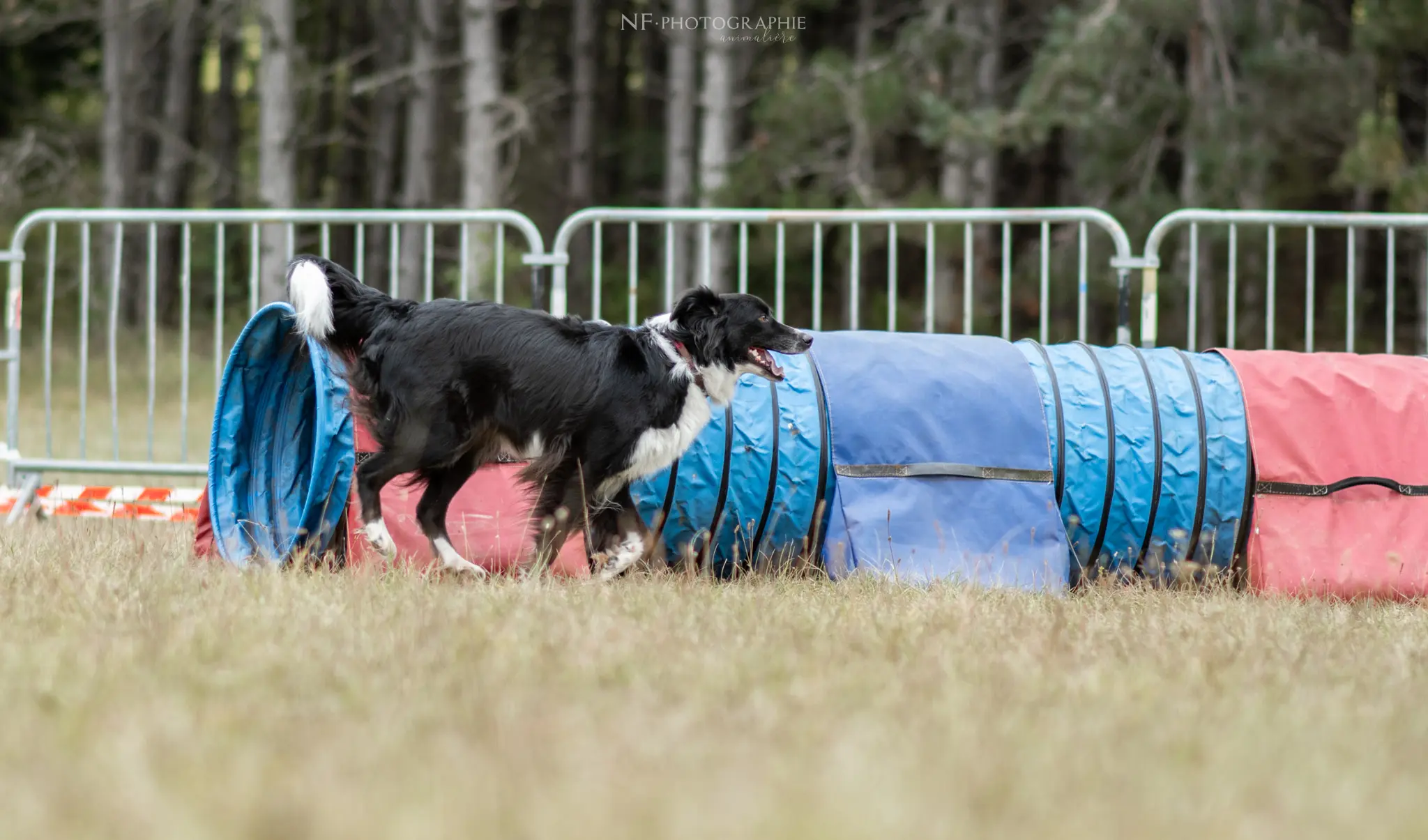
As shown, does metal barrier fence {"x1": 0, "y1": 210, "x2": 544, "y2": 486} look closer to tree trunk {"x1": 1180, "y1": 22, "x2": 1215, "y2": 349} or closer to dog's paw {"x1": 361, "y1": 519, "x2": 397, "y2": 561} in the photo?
dog's paw {"x1": 361, "y1": 519, "x2": 397, "y2": 561}

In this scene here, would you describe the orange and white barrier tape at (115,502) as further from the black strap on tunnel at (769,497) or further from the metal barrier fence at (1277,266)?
the metal barrier fence at (1277,266)

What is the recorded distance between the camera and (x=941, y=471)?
5.51 meters

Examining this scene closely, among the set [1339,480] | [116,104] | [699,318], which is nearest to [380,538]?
[699,318]

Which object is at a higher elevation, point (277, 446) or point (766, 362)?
point (766, 362)

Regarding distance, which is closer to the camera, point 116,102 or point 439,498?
point 439,498

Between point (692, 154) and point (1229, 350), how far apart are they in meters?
13.2

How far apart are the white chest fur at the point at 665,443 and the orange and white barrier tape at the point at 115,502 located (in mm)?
2693

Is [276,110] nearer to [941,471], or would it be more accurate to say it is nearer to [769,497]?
[769,497]

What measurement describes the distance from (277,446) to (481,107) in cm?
A: 1175

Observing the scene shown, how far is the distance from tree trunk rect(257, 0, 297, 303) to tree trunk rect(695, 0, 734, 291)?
5.04 m

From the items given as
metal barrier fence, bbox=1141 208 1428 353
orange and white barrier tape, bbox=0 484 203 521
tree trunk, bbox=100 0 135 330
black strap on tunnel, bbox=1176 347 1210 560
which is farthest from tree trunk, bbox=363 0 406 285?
black strap on tunnel, bbox=1176 347 1210 560

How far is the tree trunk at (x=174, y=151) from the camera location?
22016mm

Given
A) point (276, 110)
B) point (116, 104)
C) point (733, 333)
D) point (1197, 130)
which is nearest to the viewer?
point (733, 333)

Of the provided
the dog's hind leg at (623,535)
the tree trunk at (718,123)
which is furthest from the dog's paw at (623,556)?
the tree trunk at (718,123)
